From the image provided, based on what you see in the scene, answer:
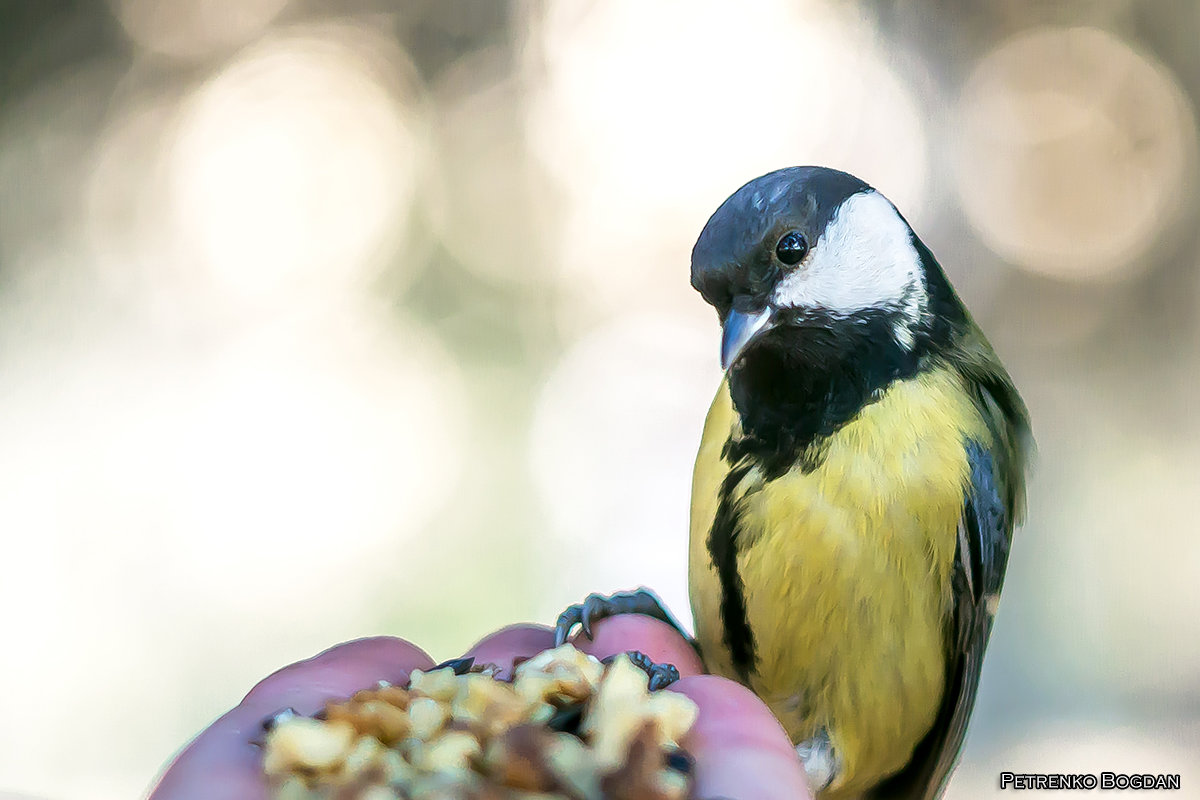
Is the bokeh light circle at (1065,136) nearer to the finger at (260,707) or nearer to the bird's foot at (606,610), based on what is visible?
the bird's foot at (606,610)

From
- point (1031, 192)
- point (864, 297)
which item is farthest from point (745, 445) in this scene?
point (1031, 192)

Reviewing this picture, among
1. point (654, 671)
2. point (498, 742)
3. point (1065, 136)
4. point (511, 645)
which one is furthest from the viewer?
point (1065, 136)

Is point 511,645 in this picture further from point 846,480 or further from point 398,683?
point 846,480

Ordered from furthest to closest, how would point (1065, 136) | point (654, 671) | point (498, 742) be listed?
point (1065, 136)
point (654, 671)
point (498, 742)

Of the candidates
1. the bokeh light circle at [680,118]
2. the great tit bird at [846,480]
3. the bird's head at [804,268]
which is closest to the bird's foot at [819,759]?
the great tit bird at [846,480]

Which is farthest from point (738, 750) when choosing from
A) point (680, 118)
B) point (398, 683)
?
point (680, 118)

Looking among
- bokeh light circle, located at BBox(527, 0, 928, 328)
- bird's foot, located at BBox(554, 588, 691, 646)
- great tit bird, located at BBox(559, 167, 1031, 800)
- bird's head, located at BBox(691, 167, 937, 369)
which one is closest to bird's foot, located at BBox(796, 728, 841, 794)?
great tit bird, located at BBox(559, 167, 1031, 800)

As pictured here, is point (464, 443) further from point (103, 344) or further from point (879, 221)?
point (879, 221)
